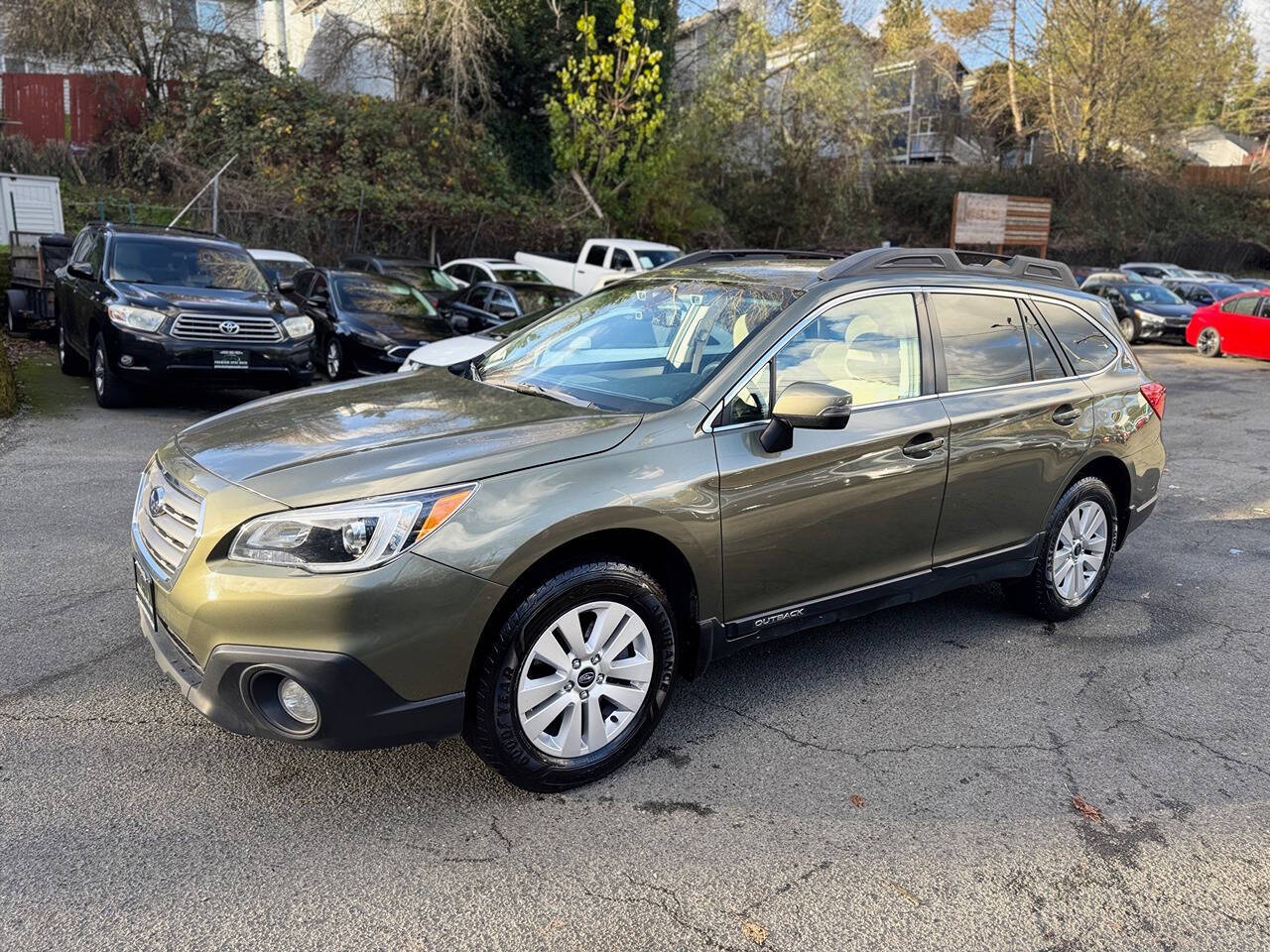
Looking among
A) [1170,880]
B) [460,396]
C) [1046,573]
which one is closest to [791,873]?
[1170,880]

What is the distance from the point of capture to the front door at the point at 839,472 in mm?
3721

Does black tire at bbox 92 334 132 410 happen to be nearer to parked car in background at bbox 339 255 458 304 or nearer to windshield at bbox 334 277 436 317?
windshield at bbox 334 277 436 317

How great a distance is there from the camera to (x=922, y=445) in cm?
423

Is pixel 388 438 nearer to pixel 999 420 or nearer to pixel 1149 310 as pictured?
pixel 999 420

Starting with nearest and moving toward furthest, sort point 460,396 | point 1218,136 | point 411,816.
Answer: point 411,816, point 460,396, point 1218,136

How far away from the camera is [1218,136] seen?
2103 inches

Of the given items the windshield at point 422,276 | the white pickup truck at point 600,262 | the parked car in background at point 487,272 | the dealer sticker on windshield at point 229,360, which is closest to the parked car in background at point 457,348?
the dealer sticker on windshield at point 229,360

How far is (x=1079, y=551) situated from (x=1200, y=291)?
23.5 m

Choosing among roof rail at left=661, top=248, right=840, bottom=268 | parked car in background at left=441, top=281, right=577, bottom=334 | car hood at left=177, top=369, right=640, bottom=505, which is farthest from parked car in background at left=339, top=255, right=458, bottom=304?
car hood at left=177, top=369, right=640, bottom=505

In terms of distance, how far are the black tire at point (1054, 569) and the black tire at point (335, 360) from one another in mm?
9056

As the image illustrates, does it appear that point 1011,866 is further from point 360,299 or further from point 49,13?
point 49,13

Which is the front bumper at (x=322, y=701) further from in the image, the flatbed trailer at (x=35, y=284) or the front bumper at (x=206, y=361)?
the flatbed trailer at (x=35, y=284)

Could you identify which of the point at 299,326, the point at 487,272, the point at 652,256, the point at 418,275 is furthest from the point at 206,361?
the point at 652,256

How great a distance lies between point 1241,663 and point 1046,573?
0.97 m
